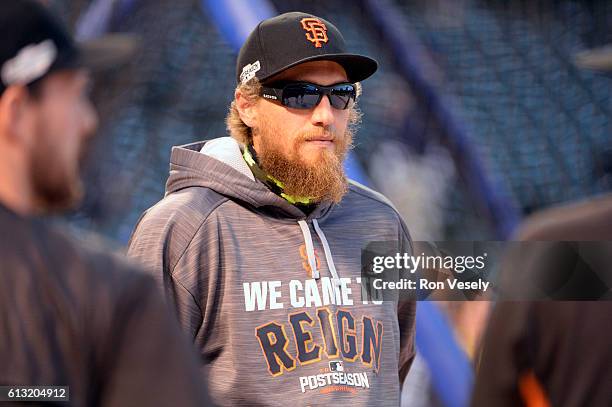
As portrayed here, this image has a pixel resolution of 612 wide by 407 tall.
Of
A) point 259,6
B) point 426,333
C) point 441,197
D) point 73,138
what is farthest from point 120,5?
point 73,138

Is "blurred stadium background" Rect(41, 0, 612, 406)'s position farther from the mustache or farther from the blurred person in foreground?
the blurred person in foreground

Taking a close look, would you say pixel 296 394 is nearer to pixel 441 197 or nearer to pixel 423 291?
pixel 423 291

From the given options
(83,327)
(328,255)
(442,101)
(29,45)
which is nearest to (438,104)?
Answer: (442,101)

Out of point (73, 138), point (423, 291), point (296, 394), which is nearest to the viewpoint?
point (73, 138)

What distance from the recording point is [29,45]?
4.77ft

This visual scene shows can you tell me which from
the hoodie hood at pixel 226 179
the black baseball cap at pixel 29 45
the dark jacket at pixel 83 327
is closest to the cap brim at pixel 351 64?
the hoodie hood at pixel 226 179

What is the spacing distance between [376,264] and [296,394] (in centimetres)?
51

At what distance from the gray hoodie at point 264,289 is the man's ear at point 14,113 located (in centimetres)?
121

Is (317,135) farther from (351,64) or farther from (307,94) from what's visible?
(351,64)

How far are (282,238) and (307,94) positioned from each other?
424 millimetres

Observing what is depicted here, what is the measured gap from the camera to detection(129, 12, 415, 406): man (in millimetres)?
2676

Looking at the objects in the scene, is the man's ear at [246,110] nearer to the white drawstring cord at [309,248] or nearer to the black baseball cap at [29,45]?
the white drawstring cord at [309,248]

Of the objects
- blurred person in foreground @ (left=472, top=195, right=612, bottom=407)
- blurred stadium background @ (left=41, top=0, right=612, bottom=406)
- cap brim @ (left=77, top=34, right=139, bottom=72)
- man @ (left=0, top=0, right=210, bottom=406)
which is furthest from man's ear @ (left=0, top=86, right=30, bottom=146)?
blurred stadium background @ (left=41, top=0, right=612, bottom=406)

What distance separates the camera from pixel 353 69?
299 cm
